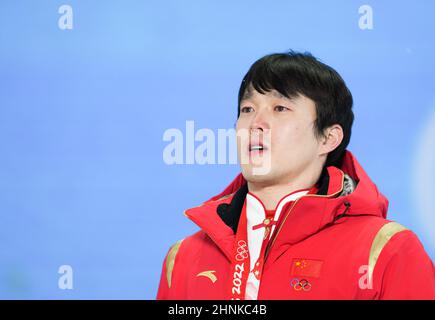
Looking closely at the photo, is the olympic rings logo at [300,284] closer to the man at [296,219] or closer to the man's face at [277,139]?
the man at [296,219]

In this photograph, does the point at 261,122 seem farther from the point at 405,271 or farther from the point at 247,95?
the point at 405,271

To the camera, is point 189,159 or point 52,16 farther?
point 52,16

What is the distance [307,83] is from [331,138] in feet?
0.45

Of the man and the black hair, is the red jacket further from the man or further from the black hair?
the black hair

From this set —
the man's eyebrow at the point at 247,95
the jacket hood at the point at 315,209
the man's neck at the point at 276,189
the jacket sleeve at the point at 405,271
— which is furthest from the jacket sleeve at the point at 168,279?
the jacket sleeve at the point at 405,271

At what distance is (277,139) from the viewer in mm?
1504

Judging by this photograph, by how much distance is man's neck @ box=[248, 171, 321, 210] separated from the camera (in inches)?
59.9

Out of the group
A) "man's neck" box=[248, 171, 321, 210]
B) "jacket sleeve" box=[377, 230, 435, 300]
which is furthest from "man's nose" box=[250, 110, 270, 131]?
"jacket sleeve" box=[377, 230, 435, 300]
